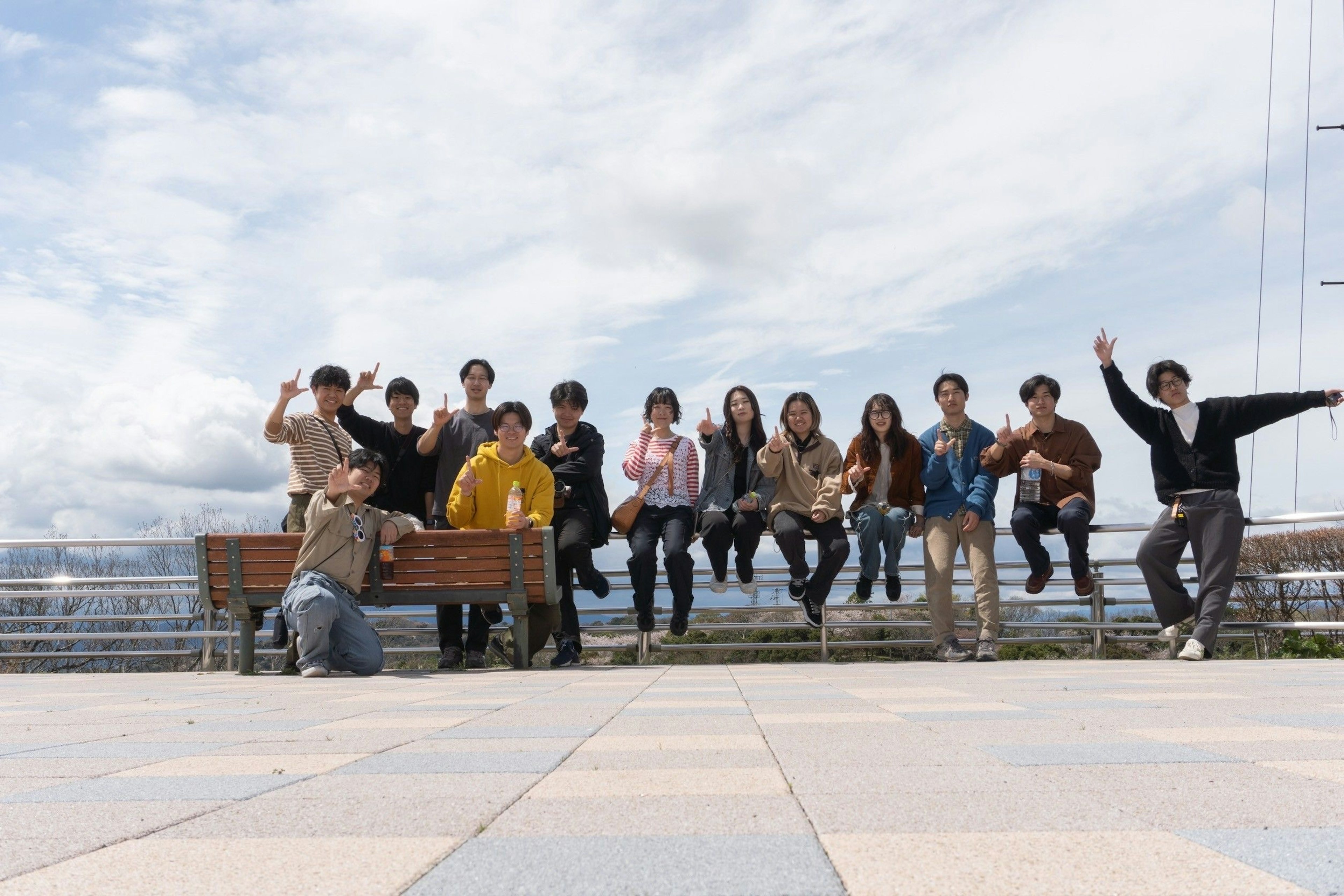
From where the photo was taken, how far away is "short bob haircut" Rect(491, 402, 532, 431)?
716cm

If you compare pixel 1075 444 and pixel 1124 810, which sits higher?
pixel 1075 444

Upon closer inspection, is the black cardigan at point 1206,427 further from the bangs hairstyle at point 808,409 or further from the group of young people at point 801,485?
the bangs hairstyle at point 808,409

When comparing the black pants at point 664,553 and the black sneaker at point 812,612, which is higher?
the black pants at point 664,553

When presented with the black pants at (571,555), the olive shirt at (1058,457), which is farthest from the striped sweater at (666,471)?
the olive shirt at (1058,457)

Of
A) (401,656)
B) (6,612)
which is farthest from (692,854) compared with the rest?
(6,612)

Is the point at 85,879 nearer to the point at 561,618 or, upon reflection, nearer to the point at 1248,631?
the point at 561,618

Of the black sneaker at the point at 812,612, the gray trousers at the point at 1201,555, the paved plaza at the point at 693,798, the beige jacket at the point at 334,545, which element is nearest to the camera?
→ the paved plaza at the point at 693,798

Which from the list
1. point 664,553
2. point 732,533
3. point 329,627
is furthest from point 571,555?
point 329,627

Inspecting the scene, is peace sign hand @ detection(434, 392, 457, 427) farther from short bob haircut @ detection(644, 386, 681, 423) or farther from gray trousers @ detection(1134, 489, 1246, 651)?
gray trousers @ detection(1134, 489, 1246, 651)

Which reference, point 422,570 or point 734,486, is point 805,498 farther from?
point 422,570

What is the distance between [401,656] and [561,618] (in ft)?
7.66

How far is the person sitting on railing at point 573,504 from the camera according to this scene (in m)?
7.57

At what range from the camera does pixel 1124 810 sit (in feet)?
6.46

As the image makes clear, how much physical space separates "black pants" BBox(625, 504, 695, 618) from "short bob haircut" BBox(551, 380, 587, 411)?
1.00 meters
